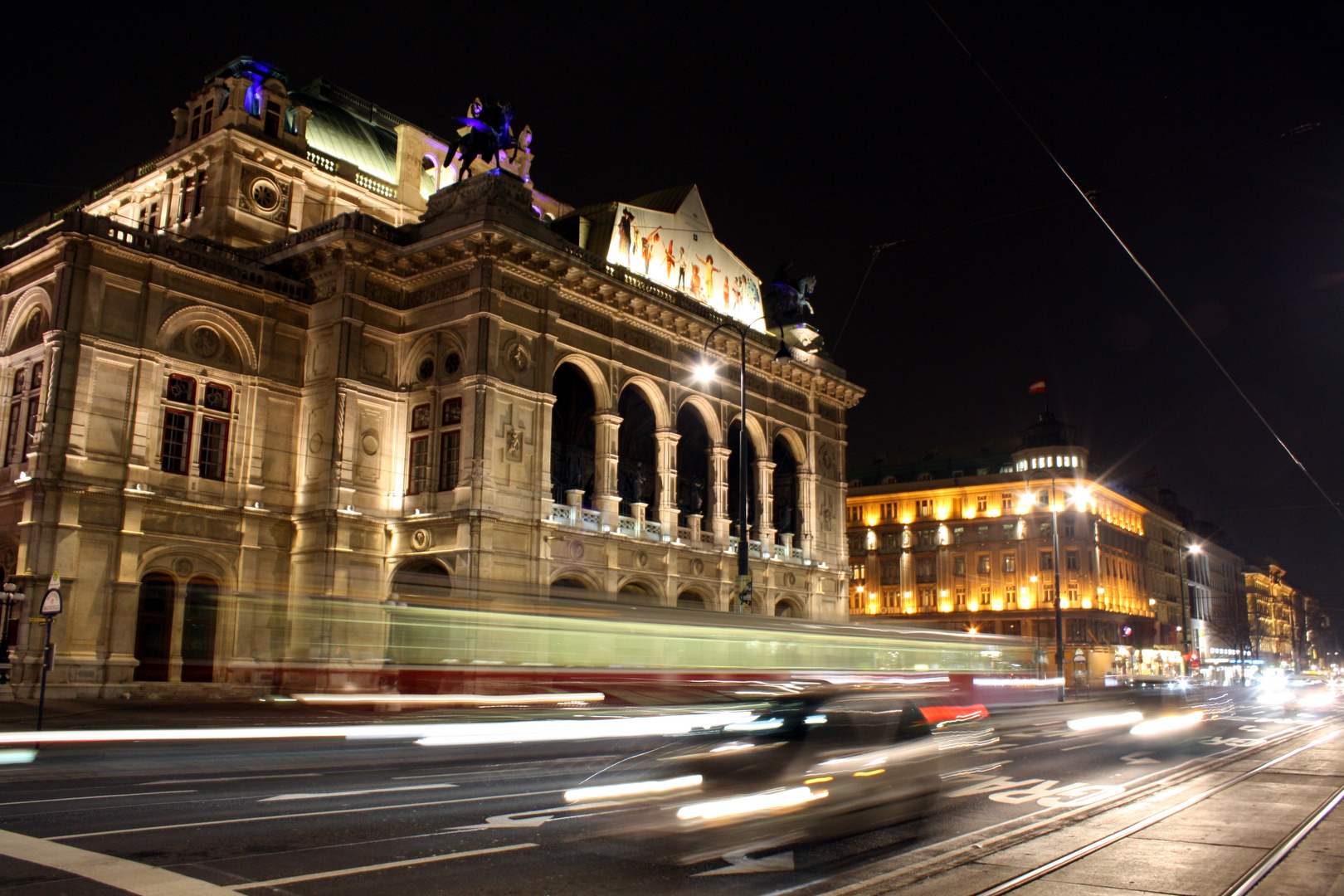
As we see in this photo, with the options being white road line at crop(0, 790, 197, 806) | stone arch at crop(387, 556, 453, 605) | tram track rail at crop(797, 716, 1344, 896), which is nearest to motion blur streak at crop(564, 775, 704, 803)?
tram track rail at crop(797, 716, 1344, 896)

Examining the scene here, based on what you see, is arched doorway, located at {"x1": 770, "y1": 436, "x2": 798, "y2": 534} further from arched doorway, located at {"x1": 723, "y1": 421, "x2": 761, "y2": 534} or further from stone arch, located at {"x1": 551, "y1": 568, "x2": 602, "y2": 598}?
stone arch, located at {"x1": 551, "y1": 568, "x2": 602, "y2": 598}

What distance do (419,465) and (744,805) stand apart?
27.4 metres

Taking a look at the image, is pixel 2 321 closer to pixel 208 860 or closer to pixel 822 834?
pixel 208 860

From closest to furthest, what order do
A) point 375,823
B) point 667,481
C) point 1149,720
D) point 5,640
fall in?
point 375,823 → point 1149,720 → point 5,640 → point 667,481

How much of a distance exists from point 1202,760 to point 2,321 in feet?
116

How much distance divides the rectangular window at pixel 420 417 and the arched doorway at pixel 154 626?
883 centimetres

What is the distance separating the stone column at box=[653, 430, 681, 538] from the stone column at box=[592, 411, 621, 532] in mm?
2373

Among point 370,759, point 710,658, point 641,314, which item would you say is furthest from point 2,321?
point 710,658

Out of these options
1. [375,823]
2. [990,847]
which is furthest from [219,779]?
[990,847]

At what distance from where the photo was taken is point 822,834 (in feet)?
31.7

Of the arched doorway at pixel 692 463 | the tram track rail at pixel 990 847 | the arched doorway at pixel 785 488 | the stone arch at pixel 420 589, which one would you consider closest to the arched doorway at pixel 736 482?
the arched doorway at pixel 692 463

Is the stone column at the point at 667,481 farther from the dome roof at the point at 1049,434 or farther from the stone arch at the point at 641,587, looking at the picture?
the dome roof at the point at 1049,434

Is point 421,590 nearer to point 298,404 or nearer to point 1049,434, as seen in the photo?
point 298,404

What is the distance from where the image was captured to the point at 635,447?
4362 centimetres
